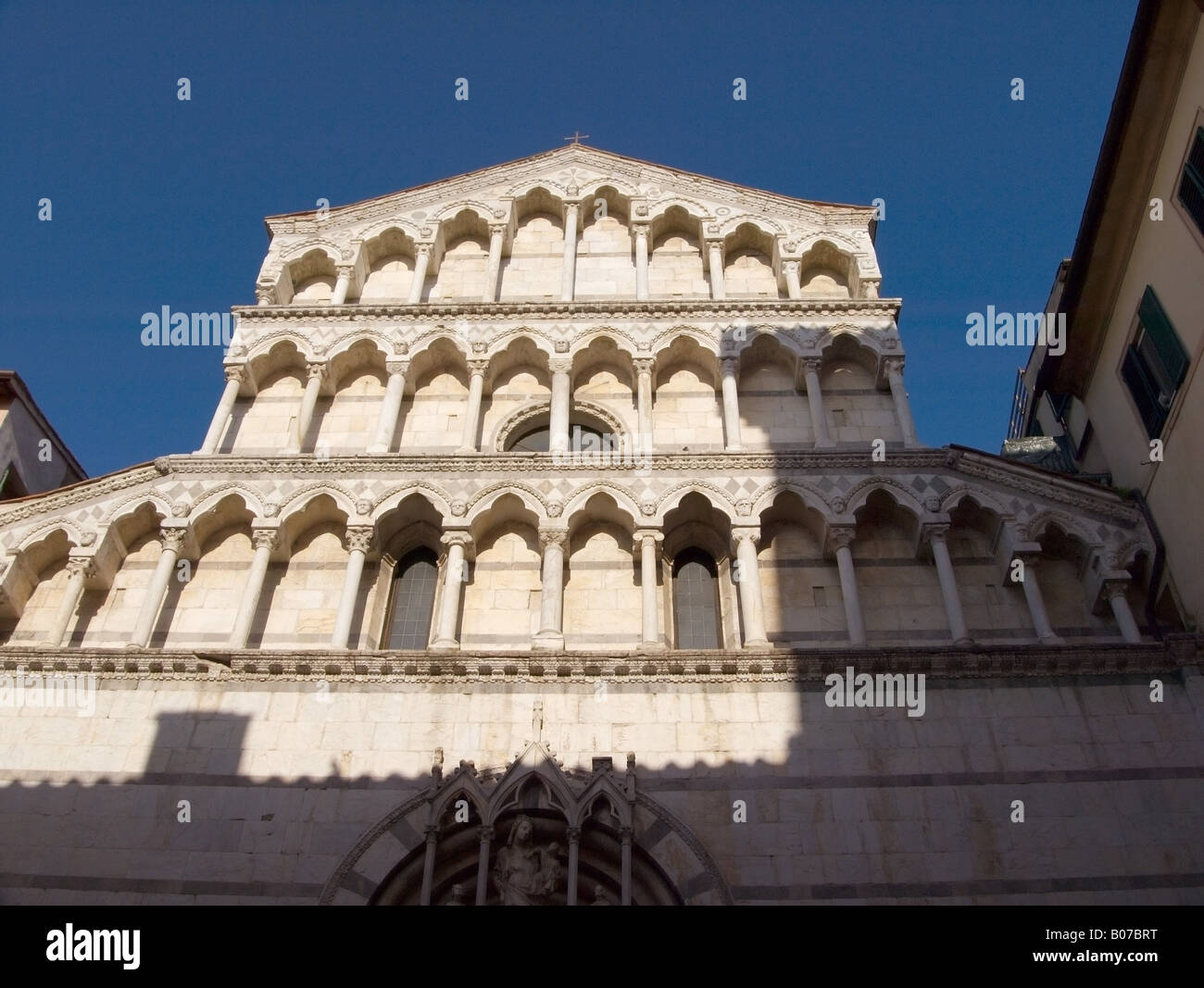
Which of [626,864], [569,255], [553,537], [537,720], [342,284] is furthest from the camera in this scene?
[569,255]

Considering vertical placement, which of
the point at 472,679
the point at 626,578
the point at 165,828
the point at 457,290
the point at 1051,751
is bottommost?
the point at 165,828

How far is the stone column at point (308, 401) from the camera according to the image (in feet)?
44.9

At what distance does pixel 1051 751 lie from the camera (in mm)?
10305

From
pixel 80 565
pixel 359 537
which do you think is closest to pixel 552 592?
pixel 359 537

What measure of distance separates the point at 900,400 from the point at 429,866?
813 centimetres

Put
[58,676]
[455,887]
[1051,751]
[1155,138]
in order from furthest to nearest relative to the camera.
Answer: [1155,138] → [58,676] → [1051,751] → [455,887]

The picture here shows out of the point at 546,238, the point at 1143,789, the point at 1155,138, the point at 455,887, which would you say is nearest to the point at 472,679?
the point at 455,887

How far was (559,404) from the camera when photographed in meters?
13.9

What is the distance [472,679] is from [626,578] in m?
2.32

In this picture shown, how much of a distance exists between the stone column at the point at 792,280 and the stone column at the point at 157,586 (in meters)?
8.60

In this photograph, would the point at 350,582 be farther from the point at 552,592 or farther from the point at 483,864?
the point at 483,864

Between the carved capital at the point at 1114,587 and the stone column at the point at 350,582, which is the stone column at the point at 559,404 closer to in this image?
the stone column at the point at 350,582
